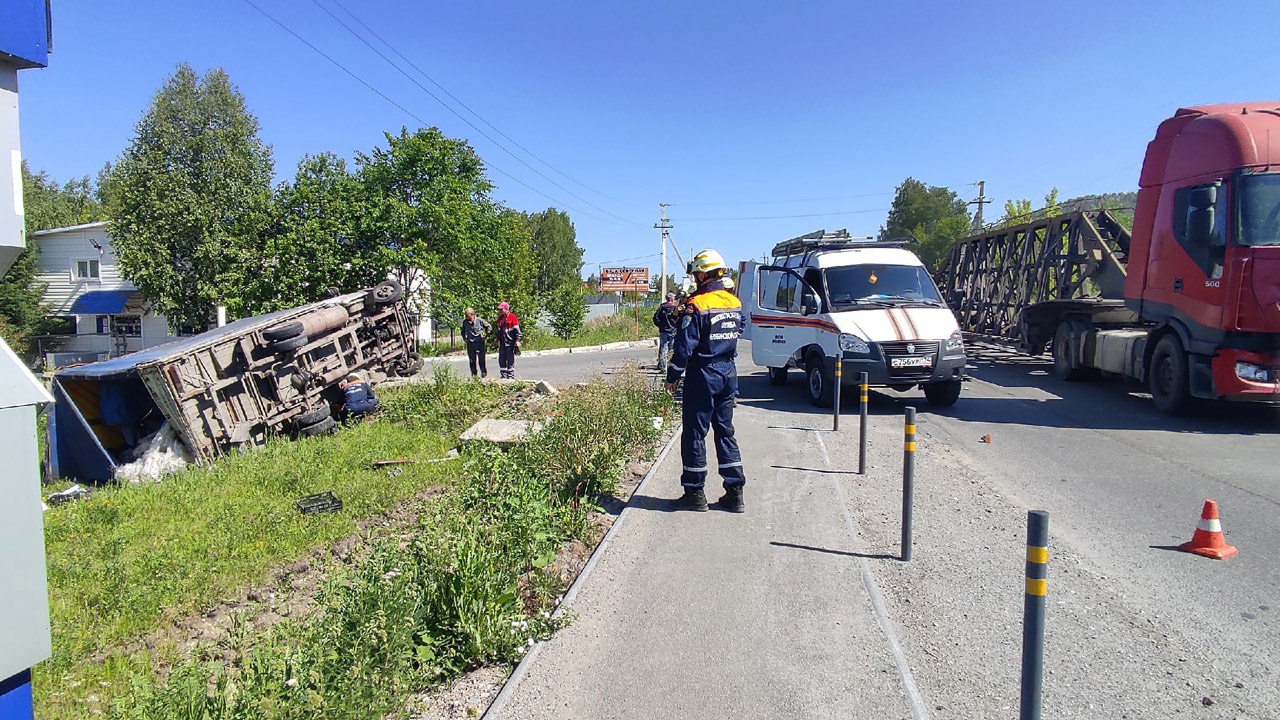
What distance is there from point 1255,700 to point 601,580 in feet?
10.6

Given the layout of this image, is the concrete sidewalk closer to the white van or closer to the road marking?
the road marking

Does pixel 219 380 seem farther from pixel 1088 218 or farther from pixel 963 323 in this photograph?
pixel 963 323

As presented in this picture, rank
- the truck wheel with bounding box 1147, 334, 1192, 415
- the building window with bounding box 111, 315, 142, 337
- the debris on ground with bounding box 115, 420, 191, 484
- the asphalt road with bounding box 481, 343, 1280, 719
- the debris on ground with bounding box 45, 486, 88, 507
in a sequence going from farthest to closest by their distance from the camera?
the building window with bounding box 111, 315, 142, 337, the truck wheel with bounding box 1147, 334, 1192, 415, the debris on ground with bounding box 115, 420, 191, 484, the debris on ground with bounding box 45, 486, 88, 507, the asphalt road with bounding box 481, 343, 1280, 719

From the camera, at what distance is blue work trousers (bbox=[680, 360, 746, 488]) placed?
5.80 m

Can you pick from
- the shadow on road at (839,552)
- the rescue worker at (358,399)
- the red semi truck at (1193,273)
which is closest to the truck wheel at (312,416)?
the rescue worker at (358,399)

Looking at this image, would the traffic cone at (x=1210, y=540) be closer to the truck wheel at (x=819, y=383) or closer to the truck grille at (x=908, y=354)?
the truck grille at (x=908, y=354)

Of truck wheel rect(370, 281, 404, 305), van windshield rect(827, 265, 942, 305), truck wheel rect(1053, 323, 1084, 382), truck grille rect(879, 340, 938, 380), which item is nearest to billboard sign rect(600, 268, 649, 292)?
truck wheel rect(1053, 323, 1084, 382)

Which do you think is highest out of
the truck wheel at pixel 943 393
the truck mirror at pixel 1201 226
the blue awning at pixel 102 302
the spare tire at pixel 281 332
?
the truck mirror at pixel 1201 226

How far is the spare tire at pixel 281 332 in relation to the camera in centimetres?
962

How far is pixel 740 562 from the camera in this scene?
481 centimetres

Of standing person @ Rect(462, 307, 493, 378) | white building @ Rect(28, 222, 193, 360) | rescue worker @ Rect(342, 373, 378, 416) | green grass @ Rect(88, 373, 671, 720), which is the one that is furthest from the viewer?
white building @ Rect(28, 222, 193, 360)

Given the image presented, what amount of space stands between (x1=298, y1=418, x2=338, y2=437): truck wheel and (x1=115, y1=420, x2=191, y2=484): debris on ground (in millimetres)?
1459

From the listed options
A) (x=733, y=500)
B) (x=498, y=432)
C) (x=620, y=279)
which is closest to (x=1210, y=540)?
(x=733, y=500)

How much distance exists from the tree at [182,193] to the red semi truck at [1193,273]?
30.8m
